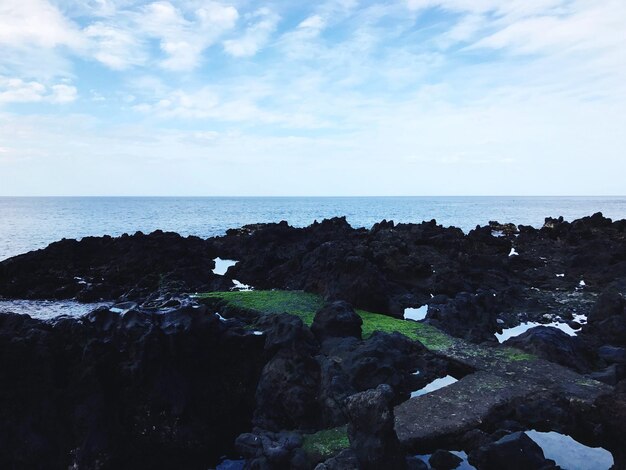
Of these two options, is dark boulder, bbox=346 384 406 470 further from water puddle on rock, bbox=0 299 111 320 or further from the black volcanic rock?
water puddle on rock, bbox=0 299 111 320

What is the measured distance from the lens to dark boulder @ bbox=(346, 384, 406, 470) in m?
9.42

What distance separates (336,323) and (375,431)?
734 centimetres

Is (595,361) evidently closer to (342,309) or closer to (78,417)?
(342,309)

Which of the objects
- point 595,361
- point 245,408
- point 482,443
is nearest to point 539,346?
point 595,361

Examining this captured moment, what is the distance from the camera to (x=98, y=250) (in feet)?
145

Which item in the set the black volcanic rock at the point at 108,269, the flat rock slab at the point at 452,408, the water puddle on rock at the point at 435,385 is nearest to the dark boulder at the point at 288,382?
the flat rock slab at the point at 452,408

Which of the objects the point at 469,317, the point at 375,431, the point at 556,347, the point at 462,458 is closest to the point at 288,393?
the point at 375,431

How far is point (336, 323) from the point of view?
16734mm

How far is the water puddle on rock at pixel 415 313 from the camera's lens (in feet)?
80.9

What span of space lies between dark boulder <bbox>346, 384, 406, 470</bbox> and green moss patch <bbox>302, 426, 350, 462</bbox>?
1.44 m

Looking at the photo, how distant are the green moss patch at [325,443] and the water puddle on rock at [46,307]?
70.1 feet

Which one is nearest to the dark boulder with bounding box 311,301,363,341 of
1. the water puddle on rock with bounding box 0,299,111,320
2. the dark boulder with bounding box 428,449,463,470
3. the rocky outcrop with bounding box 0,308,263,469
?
the rocky outcrop with bounding box 0,308,263,469

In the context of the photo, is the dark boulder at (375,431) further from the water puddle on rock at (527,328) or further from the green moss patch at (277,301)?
the water puddle on rock at (527,328)

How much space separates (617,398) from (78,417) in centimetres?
1329
